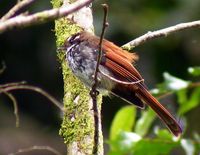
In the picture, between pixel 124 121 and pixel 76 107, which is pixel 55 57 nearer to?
pixel 124 121

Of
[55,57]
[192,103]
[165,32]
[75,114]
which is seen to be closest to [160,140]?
[192,103]

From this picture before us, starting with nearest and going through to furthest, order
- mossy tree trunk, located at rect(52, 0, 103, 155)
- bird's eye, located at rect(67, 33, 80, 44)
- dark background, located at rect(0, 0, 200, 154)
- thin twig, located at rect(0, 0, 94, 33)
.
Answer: thin twig, located at rect(0, 0, 94, 33)
mossy tree trunk, located at rect(52, 0, 103, 155)
bird's eye, located at rect(67, 33, 80, 44)
dark background, located at rect(0, 0, 200, 154)

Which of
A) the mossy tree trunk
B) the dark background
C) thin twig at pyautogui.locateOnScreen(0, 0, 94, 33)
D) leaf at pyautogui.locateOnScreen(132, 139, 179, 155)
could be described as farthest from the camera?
the dark background

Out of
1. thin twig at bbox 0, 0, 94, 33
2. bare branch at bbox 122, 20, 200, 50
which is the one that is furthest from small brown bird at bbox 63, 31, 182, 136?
thin twig at bbox 0, 0, 94, 33

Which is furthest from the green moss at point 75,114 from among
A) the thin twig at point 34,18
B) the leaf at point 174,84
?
the thin twig at point 34,18

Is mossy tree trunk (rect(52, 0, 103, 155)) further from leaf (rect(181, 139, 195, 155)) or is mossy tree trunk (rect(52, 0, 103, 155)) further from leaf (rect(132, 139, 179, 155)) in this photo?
leaf (rect(181, 139, 195, 155))

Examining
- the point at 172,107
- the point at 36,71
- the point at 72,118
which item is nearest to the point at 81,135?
the point at 72,118

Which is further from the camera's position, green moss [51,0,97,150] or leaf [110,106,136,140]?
leaf [110,106,136,140]
